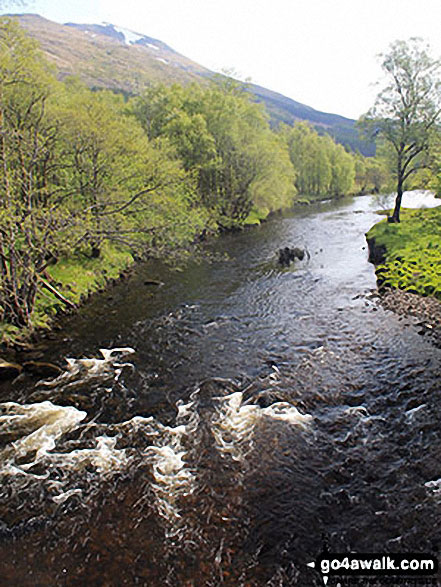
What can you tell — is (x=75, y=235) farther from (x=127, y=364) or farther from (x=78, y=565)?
(x=78, y=565)

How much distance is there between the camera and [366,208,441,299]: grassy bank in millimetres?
20042

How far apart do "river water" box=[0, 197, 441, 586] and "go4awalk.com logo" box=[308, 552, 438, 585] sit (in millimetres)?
150

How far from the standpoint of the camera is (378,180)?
13475cm

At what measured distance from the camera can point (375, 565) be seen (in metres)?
6.46

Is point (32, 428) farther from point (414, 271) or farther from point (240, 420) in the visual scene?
point (414, 271)

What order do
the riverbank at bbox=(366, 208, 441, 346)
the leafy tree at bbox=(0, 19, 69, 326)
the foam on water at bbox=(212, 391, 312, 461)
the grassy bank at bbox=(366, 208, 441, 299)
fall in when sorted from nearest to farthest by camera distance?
the foam on water at bbox=(212, 391, 312, 461), the leafy tree at bbox=(0, 19, 69, 326), the riverbank at bbox=(366, 208, 441, 346), the grassy bank at bbox=(366, 208, 441, 299)

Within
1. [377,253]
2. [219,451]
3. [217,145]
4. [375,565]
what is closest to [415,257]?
[377,253]

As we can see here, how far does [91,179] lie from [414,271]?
23.3 m

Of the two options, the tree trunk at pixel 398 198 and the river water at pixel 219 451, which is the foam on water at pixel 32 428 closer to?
the river water at pixel 219 451

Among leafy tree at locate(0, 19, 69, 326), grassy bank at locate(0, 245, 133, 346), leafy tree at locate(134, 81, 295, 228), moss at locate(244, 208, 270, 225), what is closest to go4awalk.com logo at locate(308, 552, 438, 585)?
grassy bank at locate(0, 245, 133, 346)

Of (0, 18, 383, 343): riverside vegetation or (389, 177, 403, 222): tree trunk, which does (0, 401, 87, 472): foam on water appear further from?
(389, 177, 403, 222): tree trunk

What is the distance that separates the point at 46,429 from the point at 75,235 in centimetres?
892

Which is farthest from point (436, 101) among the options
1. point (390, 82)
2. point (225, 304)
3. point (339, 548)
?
point (339, 548)

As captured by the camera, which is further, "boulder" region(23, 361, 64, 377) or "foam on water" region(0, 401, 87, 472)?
"boulder" region(23, 361, 64, 377)
